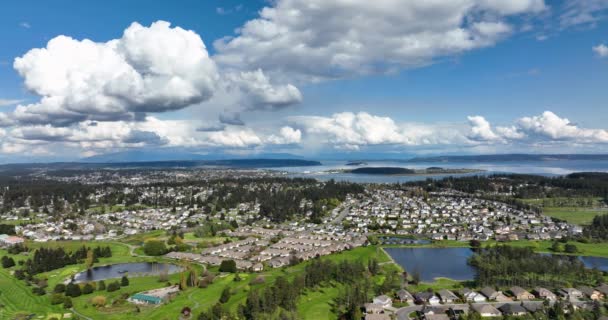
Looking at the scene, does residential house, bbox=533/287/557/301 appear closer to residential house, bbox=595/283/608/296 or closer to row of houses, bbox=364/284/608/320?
row of houses, bbox=364/284/608/320

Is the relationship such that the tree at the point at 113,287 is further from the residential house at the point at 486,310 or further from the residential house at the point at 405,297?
the residential house at the point at 486,310

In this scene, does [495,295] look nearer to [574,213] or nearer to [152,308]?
[152,308]

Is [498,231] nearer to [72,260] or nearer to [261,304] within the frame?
[261,304]

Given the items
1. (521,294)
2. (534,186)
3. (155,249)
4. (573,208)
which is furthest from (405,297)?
(534,186)

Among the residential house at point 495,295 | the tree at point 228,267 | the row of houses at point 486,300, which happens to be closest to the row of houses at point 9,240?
the tree at point 228,267

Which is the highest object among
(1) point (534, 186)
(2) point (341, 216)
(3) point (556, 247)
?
(1) point (534, 186)

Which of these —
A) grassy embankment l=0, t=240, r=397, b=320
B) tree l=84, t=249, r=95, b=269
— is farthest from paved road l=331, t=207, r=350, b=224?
tree l=84, t=249, r=95, b=269
